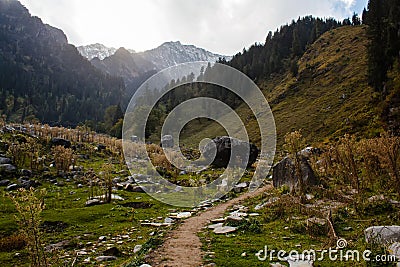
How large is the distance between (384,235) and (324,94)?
77902 millimetres

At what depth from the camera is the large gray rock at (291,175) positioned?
18444mm

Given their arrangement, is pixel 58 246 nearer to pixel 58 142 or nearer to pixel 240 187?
pixel 240 187

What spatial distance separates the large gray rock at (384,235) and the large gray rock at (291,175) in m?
9.31

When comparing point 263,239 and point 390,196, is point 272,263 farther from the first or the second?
point 390,196

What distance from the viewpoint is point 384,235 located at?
8.10 metres

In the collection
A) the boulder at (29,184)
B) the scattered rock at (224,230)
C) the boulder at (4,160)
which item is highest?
the boulder at (4,160)

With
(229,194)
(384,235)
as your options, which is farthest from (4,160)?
(384,235)

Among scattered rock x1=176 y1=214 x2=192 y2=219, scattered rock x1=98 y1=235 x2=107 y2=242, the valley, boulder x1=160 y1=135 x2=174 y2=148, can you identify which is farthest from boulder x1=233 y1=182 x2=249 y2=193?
boulder x1=160 y1=135 x2=174 y2=148

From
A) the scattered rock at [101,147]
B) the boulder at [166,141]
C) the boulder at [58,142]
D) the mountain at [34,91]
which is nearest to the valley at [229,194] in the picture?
the boulder at [58,142]

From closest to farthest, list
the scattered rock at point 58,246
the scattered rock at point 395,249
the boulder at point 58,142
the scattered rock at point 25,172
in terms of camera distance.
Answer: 1. the scattered rock at point 395,249
2. the scattered rock at point 58,246
3. the scattered rock at point 25,172
4. the boulder at point 58,142

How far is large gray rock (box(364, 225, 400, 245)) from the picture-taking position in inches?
307

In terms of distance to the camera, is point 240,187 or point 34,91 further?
point 34,91

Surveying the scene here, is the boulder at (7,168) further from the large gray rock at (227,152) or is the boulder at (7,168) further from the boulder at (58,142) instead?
the large gray rock at (227,152)

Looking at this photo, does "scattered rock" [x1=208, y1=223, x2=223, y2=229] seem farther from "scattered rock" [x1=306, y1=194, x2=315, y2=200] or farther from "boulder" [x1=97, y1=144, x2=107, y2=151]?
"boulder" [x1=97, y1=144, x2=107, y2=151]
